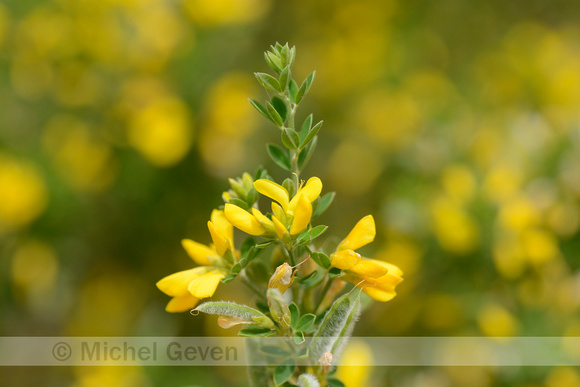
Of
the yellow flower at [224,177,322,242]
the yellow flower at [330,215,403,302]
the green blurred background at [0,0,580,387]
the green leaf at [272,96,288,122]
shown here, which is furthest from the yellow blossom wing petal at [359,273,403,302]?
the green blurred background at [0,0,580,387]

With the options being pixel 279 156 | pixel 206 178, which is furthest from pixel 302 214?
pixel 206 178

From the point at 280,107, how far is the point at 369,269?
20cm

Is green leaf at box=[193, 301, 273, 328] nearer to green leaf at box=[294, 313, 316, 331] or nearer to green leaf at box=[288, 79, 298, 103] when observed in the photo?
green leaf at box=[294, 313, 316, 331]

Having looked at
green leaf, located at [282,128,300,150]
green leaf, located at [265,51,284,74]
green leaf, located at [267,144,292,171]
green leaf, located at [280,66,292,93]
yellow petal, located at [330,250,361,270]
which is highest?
green leaf, located at [265,51,284,74]

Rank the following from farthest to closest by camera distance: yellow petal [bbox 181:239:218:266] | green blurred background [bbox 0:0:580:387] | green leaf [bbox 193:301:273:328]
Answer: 1. green blurred background [bbox 0:0:580:387]
2. yellow petal [bbox 181:239:218:266]
3. green leaf [bbox 193:301:273:328]

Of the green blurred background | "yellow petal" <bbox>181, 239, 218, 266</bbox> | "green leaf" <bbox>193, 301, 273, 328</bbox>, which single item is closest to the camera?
"green leaf" <bbox>193, 301, 273, 328</bbox>

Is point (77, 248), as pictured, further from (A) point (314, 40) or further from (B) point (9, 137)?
(A) point (314, 40)

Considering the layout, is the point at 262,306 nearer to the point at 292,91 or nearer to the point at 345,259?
the point at 345,259

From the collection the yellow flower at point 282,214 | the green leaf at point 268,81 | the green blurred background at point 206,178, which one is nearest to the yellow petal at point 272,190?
the yellow flower at point 282,214

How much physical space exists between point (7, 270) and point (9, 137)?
0.44m

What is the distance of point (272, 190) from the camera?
502mm

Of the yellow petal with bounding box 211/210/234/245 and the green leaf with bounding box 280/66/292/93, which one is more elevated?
the green leaf with bounding box 280/66/292/93

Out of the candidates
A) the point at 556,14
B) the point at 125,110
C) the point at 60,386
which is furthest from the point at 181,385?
the point at 556,14

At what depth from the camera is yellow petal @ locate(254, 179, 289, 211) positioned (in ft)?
1.62
